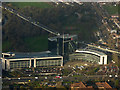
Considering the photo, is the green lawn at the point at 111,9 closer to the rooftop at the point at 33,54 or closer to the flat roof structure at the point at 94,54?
the flat roof structure at the point at 94,54

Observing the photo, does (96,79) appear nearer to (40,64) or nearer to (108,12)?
(40,64)

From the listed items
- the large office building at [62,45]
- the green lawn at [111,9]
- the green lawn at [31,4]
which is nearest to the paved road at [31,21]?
the large office building at [62,45]

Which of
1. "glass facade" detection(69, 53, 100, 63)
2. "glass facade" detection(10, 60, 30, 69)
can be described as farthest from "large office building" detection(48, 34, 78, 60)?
"glass facade" detection(10, 60, 30, 69)

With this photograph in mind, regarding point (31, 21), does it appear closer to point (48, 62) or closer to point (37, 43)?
point (37, 43)

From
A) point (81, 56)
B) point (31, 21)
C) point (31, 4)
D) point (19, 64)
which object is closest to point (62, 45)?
point (81, 56)

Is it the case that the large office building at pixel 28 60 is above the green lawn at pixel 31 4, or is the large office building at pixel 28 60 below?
below

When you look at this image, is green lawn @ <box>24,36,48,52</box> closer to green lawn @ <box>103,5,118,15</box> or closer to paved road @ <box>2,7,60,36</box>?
paved road @ <box>2,7,60,36</box>
